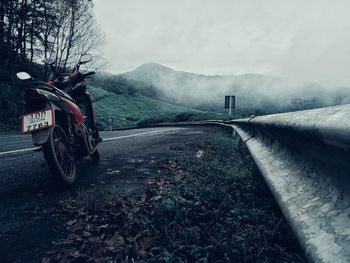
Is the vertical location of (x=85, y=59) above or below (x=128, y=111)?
above

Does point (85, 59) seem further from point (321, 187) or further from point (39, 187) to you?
point (321, 187)

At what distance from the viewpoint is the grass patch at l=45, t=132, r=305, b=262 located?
6.05ft

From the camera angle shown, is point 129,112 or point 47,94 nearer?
point 47,94

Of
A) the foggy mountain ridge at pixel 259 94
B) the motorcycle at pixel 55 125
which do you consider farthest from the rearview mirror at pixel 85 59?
the foggy mountain ridge at pixel 259 94

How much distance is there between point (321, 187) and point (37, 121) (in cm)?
313

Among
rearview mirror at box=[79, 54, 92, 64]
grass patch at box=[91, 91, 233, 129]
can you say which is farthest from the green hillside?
rearview mirror at box=[79, 54, 92, 64]

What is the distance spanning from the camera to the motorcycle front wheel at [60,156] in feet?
10.8

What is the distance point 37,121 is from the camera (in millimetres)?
3451

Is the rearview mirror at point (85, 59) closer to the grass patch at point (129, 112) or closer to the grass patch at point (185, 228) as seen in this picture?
the grass patch at point (185, 228)

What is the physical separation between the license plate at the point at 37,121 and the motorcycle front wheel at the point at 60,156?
0.41 feet

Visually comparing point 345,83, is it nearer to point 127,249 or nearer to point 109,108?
point 109,108

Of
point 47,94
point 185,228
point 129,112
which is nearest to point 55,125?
point 47,94

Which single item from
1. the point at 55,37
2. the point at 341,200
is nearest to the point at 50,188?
the point at 341,200

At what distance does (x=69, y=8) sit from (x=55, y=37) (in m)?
3.11
